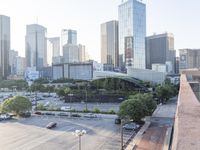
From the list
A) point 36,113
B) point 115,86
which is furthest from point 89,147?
point 115,86

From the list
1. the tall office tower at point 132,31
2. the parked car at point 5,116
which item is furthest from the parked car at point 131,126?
the tall office tower at point 132,31

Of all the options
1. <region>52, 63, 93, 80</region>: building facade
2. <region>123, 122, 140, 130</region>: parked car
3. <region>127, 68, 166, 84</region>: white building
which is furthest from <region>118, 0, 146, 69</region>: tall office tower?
<region>123, 122, 140, 130</region>: parked car

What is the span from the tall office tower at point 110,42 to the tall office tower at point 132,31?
30.2 meters

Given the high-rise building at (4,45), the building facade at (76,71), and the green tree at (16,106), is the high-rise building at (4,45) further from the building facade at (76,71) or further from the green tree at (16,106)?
the green tree at (16,106)

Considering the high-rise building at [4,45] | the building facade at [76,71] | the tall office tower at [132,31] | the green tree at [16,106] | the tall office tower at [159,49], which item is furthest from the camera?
the tall office tower at [159,49]

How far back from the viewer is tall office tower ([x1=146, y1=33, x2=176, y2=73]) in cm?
17388

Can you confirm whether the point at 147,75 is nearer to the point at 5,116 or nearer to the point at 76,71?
the point at 76,71

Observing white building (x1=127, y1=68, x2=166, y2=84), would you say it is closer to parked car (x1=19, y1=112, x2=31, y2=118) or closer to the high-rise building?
parked car (x1=19, y1=112, x2=31, y2=118)

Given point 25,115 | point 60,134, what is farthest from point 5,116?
point 60,134

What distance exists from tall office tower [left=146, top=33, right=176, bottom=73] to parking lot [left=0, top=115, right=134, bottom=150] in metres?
140

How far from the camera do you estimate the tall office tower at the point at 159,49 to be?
174 metres

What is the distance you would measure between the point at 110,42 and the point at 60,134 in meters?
149

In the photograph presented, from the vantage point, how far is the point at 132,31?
134250 millimetres

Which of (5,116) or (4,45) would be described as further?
(4,45)
